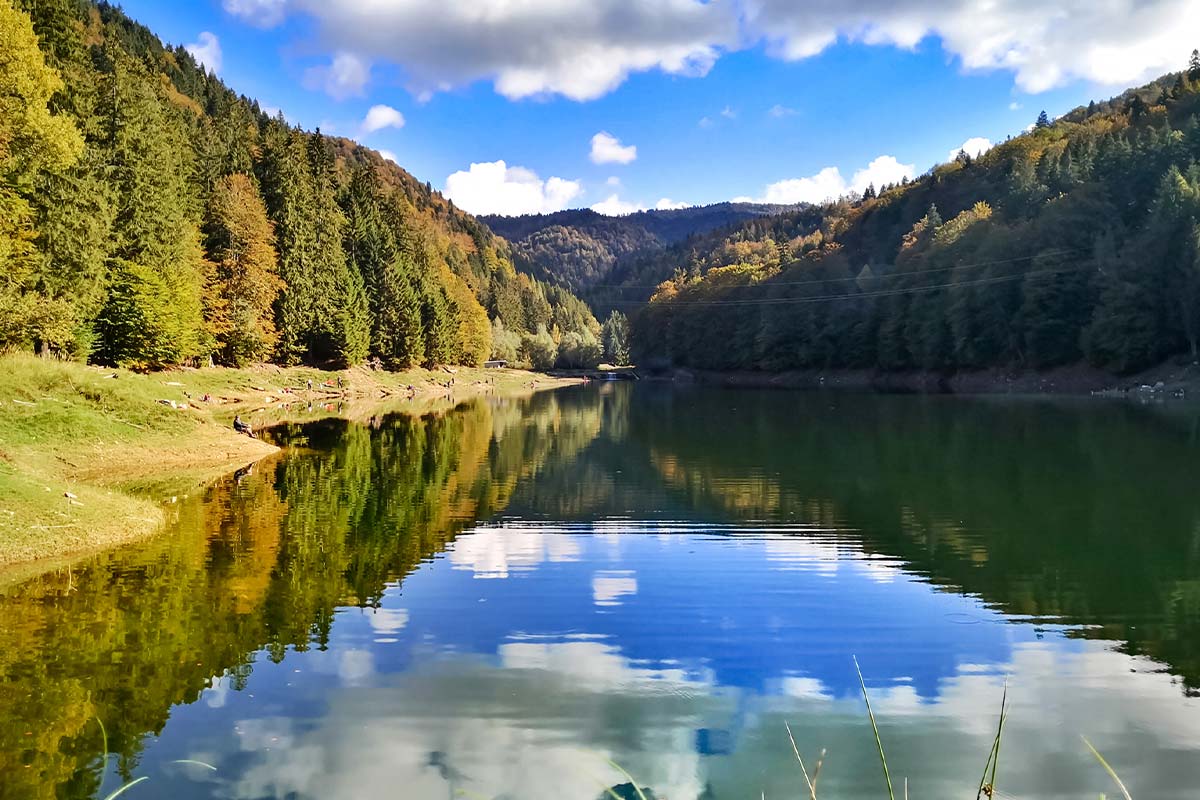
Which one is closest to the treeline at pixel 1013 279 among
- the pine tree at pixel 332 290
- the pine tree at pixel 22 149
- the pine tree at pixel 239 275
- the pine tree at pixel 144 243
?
the pine tree at pixel 332 290

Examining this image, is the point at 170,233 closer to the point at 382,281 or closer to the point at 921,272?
the point at 382,281

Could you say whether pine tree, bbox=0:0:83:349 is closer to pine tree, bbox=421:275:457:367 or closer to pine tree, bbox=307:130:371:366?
pine tree, bbox=307:130:371:366

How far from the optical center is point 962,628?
12906 mm

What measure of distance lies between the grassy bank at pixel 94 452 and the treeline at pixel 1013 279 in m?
69.3

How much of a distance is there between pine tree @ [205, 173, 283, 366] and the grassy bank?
10.5 meters

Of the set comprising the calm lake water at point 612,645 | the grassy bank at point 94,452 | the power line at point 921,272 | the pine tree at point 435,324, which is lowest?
the calm lake water at point 612,645

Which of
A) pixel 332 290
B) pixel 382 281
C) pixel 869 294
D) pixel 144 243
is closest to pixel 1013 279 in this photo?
pixel 869 294

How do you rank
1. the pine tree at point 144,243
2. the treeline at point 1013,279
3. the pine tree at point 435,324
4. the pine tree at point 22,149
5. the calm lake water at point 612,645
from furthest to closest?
the pine tree at point 435,324 → the treeline at point 1013,279 → the pine tree at point 144,243 → the pine tree at point 22,149 → the calm lake water at point 612,645

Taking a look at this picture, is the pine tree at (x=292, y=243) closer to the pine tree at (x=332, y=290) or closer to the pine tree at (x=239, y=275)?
the pine tree at (x=332, y=290)

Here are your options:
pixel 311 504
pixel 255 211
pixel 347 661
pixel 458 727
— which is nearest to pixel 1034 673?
pixel 458 727

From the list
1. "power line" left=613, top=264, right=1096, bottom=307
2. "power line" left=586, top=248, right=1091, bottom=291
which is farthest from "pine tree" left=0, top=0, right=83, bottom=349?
"power line" left=586, top=248, right=1091, bottom=291

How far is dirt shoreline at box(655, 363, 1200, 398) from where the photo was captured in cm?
7019

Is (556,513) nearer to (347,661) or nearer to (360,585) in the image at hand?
(360,585)

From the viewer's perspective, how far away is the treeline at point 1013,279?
2867 inches
